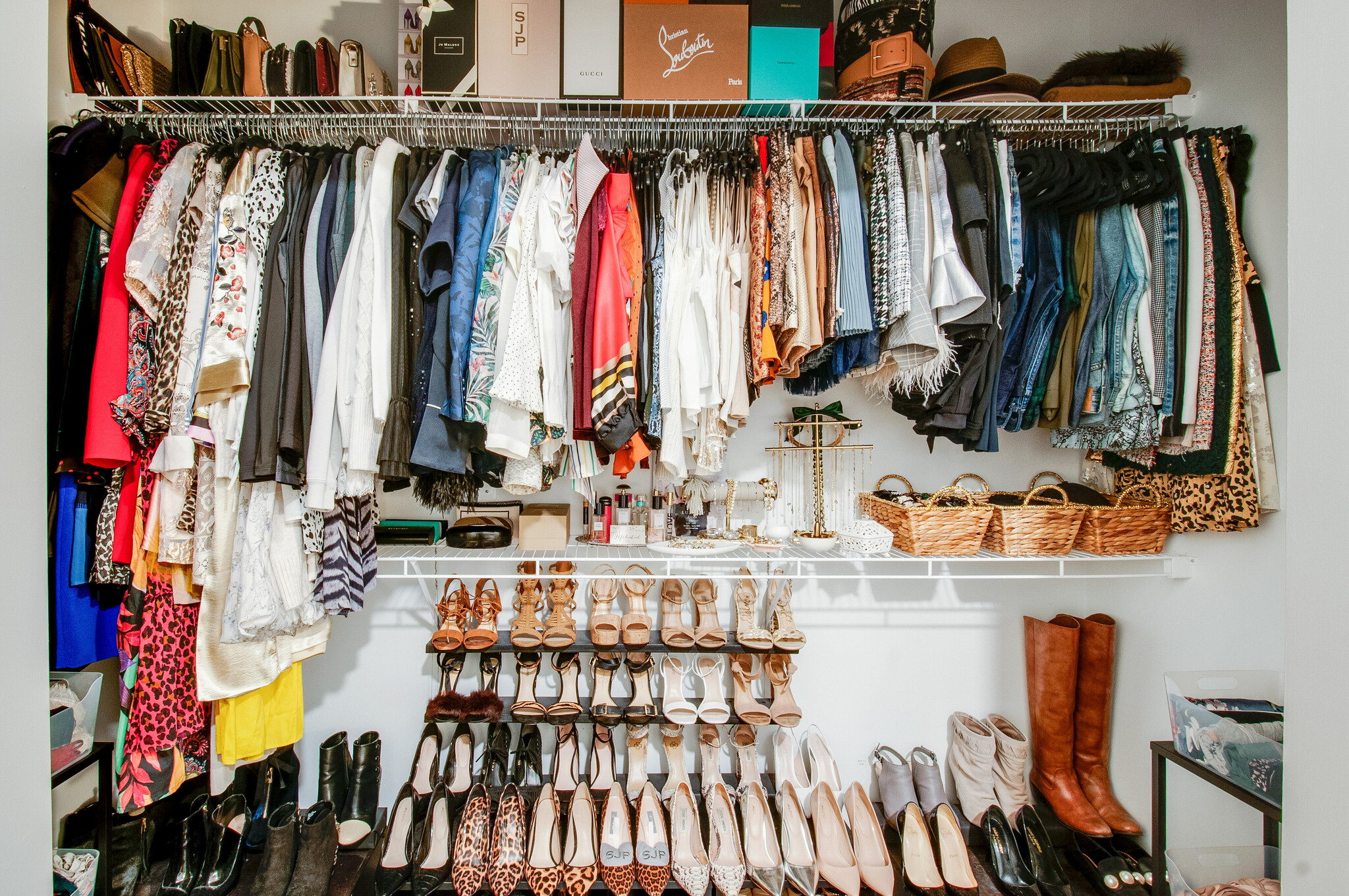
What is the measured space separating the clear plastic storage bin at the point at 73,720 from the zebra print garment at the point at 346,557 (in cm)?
56

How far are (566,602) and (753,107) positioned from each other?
66.4 inches

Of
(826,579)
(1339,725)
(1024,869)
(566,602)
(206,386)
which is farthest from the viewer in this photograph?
(826,579)

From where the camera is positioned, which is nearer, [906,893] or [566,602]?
[906,893]

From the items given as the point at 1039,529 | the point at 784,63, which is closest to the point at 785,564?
the point at 1039,529

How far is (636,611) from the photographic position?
2.00m

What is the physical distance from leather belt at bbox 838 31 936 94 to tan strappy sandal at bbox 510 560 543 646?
1.83 metres

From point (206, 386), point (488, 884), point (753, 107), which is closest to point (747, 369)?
point (753, 107)

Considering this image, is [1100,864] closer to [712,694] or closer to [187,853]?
[712,694]

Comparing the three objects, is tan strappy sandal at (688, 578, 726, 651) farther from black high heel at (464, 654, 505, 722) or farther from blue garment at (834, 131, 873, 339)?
blue garment at (834, 131, 873, 339)

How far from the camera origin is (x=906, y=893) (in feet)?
5.57

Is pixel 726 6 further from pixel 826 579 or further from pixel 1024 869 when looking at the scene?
pixel 1024 869

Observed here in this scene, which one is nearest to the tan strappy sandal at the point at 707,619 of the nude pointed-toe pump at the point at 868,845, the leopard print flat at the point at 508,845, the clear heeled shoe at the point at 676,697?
the clear heeled shoe at the point at 676,697

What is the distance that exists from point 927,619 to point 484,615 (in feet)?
5.37

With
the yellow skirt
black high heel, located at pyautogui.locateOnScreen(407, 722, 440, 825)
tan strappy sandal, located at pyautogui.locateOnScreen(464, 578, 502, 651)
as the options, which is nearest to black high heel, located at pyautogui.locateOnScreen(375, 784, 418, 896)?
black high heel, located at pyautogui.locateOnScreen(407, 722, 440, 825)
